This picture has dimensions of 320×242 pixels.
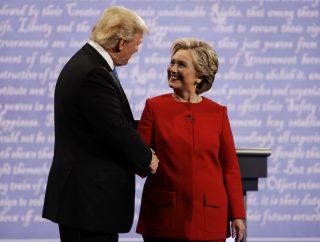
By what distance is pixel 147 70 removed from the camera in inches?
173

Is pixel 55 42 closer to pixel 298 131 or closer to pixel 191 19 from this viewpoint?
pixel 191 19

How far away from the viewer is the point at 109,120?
2.08 metres

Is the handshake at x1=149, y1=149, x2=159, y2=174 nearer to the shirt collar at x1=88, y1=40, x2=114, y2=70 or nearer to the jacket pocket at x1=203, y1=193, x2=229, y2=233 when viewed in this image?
the jacket pocket at x1=203, y1=193, x2=229, y2=233

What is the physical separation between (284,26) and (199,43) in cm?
242

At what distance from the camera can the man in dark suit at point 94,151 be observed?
6.87 feet

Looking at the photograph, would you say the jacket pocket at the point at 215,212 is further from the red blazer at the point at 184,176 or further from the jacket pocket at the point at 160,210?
the jacket pocket at the point at 160,210

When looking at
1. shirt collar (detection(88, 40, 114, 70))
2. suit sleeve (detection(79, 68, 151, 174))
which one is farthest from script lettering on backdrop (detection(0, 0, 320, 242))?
suit sleeve (detection(79, 68, 151, 174))

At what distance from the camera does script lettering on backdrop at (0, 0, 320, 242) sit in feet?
14.4

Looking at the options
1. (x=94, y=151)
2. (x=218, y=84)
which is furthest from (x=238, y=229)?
(x=218, y=84)

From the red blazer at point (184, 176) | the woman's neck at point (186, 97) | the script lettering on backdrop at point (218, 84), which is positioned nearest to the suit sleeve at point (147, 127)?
the red blazer at point (184, 176)

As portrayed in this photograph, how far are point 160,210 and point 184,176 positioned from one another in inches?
4.9

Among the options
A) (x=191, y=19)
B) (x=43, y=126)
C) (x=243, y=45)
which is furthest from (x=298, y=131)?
(x=43, y=126)

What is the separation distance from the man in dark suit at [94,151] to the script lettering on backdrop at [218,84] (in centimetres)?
221

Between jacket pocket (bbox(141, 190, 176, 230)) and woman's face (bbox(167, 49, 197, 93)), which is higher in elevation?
woman's face (bbox(167, 49, 197, 93))
